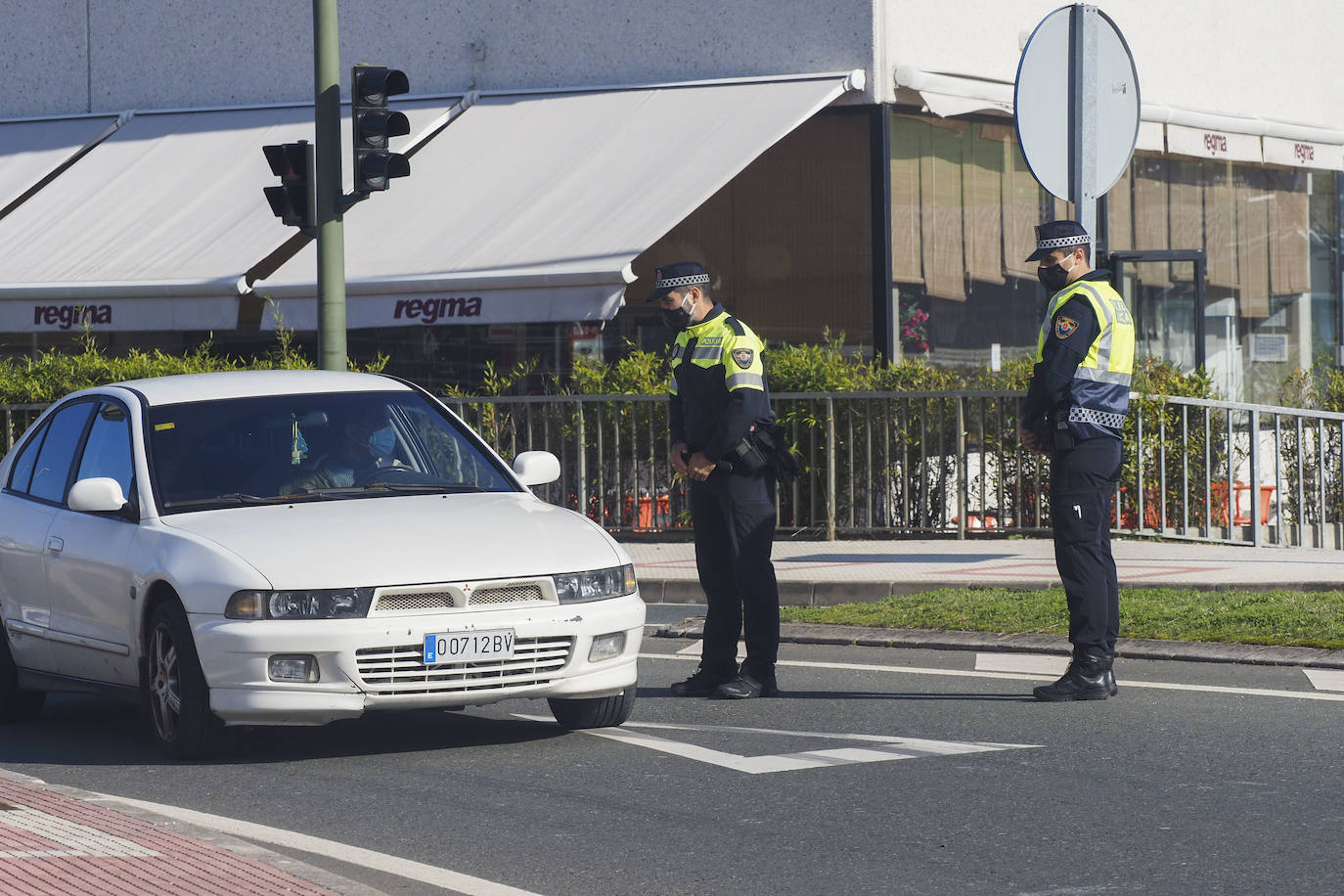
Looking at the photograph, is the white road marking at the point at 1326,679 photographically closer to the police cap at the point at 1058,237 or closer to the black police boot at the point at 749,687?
the police cap at the point at 1058,237

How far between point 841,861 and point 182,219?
14.7 m

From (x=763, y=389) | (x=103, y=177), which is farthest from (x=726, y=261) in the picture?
(x=763, y=389)

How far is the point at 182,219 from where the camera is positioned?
1916 centimetres

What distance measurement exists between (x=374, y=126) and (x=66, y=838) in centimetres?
880

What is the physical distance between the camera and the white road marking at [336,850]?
551 cm

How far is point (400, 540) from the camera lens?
290 inches

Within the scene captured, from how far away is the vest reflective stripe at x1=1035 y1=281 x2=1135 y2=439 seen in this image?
27.9 feet

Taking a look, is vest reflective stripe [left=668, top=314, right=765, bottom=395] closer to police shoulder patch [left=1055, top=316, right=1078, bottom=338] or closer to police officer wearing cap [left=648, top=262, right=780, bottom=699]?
police officer wearing cap [left=648, top=262, right=780, bottom=699]

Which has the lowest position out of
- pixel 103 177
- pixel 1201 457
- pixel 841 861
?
pixel 841 861

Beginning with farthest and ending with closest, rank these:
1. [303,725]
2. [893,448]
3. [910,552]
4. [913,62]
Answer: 1. [913,62]
2. [893,448]
3. [910,552]
4. [303,725]

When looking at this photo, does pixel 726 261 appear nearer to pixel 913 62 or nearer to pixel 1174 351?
pixel 913 62

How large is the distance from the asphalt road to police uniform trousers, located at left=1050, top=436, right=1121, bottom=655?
15.9 inches

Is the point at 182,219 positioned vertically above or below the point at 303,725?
above

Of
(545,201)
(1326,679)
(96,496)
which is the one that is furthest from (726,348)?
(545,201)
